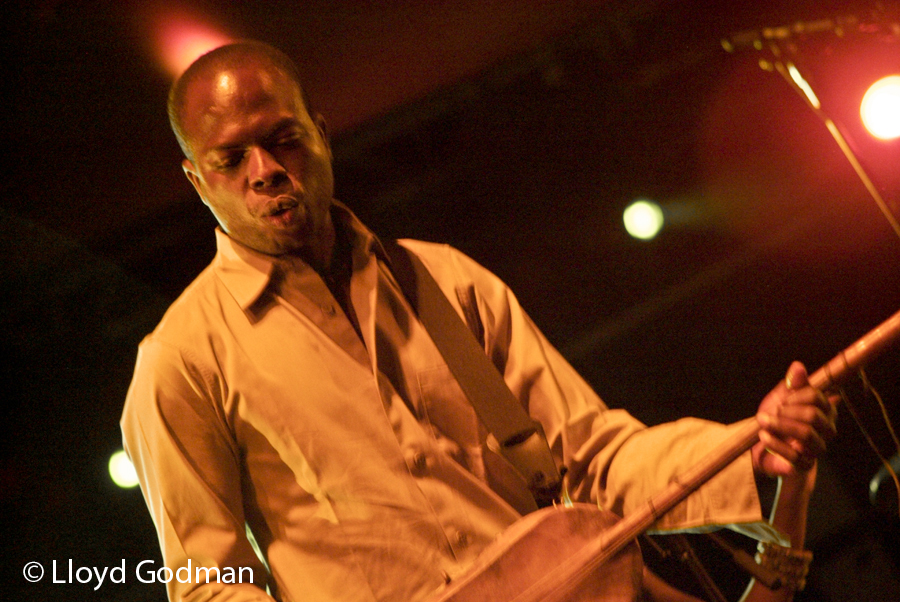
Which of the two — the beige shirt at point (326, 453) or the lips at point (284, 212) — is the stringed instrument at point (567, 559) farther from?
the lips at point (284, 212)

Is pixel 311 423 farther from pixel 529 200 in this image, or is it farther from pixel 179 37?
pixel 529 200

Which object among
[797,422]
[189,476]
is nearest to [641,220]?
[797,422]

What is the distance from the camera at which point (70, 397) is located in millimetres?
2516

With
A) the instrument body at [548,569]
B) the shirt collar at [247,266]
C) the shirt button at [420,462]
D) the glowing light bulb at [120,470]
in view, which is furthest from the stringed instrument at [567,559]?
the glowing light bulb at [120,470]

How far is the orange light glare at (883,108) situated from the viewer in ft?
8.13

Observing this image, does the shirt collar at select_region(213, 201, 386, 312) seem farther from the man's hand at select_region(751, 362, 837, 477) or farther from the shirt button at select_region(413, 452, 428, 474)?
the man's hand at select_region(751, 362, 837, 477)

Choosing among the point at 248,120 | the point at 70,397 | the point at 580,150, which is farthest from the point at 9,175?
the point at 580,150

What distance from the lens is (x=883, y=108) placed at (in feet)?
8.22

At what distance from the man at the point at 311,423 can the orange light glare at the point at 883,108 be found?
5.27 ft

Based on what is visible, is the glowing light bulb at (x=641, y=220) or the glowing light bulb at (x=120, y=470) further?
the glowing light bulb at (x=641, y=220)

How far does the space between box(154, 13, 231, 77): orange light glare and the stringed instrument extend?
5.52 ft

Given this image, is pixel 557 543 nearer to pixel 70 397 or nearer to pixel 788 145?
pixel 70 397

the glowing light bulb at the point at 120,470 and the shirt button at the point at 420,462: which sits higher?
the glowing light bulb at the point at 120,470

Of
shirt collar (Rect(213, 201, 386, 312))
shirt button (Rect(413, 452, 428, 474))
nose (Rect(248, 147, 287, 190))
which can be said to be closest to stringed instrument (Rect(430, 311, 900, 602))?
shirt button (Rect(413, 452, 428, 474))
